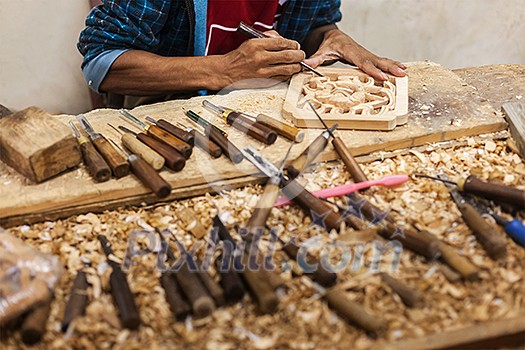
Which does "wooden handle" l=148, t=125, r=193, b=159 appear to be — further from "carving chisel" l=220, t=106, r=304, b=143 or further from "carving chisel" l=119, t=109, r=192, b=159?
"carving chisel" l=220, t=106, r=304, b=143

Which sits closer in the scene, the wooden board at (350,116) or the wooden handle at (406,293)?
the wooden handle at (406,293)

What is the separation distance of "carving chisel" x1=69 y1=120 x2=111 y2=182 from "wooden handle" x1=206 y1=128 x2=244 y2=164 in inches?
14.7

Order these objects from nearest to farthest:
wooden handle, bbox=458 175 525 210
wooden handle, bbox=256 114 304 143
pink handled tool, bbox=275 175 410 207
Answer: wooden handle, bbox=458 175 525 210 < pink handled tool, bbox=275 175 410 207 < wooden handle, bbox=256 114 304 143

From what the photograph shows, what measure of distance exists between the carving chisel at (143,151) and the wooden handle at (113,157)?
0.05m

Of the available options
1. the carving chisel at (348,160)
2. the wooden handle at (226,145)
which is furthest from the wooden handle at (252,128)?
the carving chisel at (348,160)

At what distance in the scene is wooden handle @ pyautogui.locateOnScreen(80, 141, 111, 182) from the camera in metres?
1.71

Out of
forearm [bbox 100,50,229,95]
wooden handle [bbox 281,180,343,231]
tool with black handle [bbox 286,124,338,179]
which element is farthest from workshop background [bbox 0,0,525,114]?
wooden handle [bbox 281,180,343,231]

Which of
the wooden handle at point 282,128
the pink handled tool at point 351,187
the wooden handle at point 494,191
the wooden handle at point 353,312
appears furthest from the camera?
the wooden handle at point 282,128

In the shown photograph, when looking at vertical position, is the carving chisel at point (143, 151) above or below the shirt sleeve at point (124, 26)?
below

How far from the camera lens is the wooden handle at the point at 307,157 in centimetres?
176

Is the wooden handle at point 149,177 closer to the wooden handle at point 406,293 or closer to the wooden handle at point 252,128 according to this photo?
the wooden handle at point 252,128

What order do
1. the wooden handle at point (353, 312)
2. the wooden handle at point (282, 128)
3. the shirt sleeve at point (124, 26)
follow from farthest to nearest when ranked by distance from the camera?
1. the shirt sleeve at point (124, 26)
2. the wooden handle at point (282, 128)
3. the wooden handle at point (353, 312)

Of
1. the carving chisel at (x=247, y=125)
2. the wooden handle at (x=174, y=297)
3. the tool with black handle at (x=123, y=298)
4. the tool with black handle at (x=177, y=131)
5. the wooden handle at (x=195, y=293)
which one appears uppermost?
the carving chisel at (x=247, y=125)

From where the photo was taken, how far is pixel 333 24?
9.47ft
